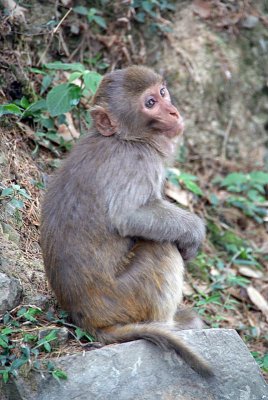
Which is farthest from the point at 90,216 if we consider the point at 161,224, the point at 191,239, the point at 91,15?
the point at 91,15

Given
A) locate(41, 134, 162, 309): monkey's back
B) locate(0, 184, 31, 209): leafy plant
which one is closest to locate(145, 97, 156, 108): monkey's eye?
locate(41, 134, 162, 309): monkey's back

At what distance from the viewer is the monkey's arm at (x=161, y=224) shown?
17.7ft

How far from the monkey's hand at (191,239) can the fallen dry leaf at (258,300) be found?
7.31 ft

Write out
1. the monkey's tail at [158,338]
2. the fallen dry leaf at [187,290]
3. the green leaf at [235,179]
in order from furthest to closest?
the green leaf at [235,179] < the fallen dry leaf at [187,290] < the monkey's tail at [158,338]

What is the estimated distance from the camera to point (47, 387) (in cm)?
497

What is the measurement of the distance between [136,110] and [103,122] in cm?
26

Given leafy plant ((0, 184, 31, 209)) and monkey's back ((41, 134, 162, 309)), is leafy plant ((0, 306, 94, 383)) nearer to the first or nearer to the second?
monkey's back ((41, 134, 162, 309))

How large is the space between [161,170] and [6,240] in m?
1.34

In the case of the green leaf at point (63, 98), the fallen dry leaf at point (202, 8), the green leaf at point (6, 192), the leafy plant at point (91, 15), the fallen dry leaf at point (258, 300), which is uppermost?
the leafy plant at point (91, 15)

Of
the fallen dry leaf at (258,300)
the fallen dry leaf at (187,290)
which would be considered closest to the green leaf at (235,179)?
the fallen dry leaf at (258,300)

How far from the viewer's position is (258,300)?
25.8 ft

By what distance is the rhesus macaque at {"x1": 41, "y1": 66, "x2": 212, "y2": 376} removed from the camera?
536 cm

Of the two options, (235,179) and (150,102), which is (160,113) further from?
(235,179)

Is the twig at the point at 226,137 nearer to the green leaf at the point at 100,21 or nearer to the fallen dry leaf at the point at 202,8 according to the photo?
the fallen dry leaf at the point at 202,8
